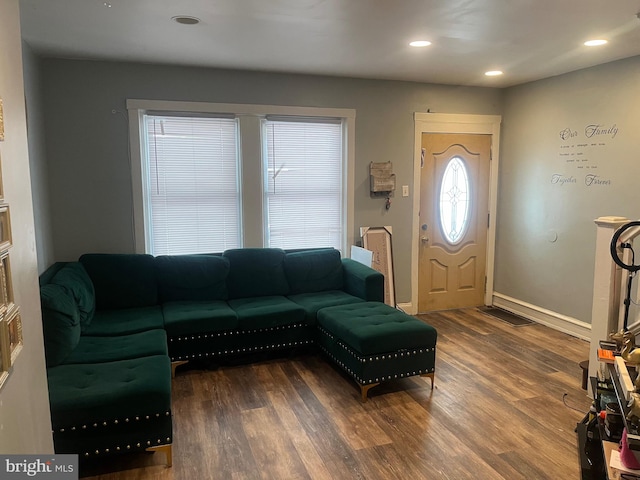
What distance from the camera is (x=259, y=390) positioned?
332cm

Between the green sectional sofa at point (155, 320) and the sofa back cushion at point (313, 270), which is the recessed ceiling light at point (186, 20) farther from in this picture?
the sofa back cushion at point (313, 270)

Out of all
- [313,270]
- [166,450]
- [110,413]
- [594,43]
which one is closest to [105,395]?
[110,413]

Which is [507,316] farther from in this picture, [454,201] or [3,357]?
[3,357]

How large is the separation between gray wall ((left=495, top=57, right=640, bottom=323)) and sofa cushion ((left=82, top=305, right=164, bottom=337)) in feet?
12.0

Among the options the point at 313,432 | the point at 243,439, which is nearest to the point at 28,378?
the point at 243,439

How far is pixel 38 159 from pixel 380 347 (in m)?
2.84

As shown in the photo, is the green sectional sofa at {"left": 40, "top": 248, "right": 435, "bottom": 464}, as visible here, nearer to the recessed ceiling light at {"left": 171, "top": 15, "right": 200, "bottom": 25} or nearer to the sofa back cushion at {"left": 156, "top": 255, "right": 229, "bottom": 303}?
the sofa back cushion at {"left": 156, "top": 255, "right": 229, "bottom": 303}

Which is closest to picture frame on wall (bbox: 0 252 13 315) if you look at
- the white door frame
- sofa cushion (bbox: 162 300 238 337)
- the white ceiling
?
the white ceiling

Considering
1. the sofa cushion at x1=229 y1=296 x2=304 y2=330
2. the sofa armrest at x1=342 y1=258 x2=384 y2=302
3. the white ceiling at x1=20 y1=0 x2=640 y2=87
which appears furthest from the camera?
the sofa armrest at x1=342 y1=258 x2=384 y2=302

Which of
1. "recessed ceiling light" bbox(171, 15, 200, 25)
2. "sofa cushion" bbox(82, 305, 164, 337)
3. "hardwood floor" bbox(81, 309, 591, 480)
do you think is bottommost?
"hardwood floor" bbox(81, 309, 591, 480)

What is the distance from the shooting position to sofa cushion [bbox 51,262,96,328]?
3090mm

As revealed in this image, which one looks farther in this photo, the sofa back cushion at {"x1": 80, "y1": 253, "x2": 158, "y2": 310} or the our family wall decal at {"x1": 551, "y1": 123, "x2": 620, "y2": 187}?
the our family wall decal at {"x1": 551, "y1": 123, "x2": 620, "y2": 187}

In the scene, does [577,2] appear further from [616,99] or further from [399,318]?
[399,318]

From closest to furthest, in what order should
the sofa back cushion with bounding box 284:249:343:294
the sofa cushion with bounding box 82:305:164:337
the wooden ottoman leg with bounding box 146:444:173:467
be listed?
the wooden ottoman leg with bounding box 146:444:173:467 → the sofa cushion with bounding box 82:305:164:337 → the sofa back cushion with bounding box 284:249:343:294
